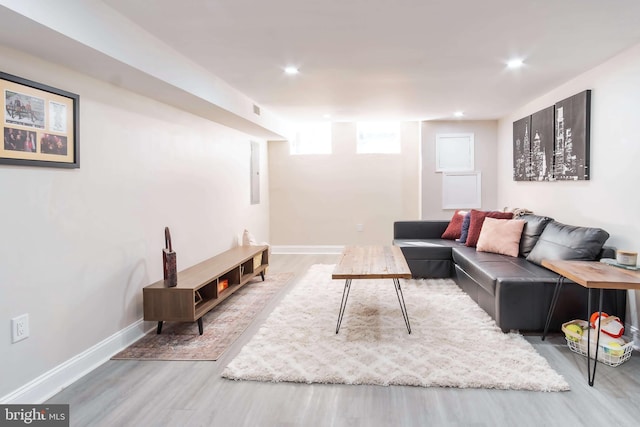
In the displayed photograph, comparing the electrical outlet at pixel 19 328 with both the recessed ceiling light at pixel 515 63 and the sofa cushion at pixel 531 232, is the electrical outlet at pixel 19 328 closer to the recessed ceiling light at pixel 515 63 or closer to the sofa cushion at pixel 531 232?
the recessed ceiling light at pixel 515 63

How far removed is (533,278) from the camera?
10.3 feet

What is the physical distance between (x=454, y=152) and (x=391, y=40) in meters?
3.98

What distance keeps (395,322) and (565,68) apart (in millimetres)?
2622

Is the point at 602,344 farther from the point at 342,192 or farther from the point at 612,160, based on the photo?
the point at 342,192

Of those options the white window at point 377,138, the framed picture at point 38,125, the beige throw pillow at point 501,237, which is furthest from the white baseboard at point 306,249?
the framed picture at point 38,125

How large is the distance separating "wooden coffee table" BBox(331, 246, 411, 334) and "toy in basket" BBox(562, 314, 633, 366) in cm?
112

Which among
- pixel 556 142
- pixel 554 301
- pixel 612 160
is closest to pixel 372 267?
pixel 554 301

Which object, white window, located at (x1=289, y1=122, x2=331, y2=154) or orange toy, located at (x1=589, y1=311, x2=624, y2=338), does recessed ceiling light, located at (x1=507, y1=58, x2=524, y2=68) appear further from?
white window, located at (x1=289, y1=122, x2=331, y2=154)

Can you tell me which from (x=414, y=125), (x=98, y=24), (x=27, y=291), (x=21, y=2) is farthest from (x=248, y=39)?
(x=414, y=125)

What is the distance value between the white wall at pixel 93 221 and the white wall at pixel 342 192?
2821 mm

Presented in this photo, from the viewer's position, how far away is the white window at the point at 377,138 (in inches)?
269

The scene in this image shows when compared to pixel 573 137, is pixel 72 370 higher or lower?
lower

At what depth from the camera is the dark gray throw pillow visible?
4066 mm

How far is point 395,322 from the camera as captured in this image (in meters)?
3.38
